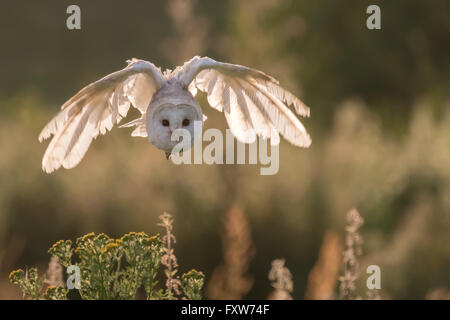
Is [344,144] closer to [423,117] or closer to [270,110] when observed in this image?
[423,117]

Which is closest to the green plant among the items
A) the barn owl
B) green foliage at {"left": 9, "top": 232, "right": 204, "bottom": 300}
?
green foliage at {"left": 9, "top": 232, "right": 204, "bottom": 300}

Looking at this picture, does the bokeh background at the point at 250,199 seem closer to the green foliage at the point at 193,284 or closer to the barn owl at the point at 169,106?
the barn owl at the point at 169,106

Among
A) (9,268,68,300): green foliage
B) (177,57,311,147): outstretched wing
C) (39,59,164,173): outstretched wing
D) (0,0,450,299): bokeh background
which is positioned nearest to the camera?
(9,268,68,300): green foliage

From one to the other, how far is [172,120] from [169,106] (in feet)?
0.24

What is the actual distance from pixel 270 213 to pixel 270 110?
2337 mm

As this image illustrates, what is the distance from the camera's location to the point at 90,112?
2.73 metres

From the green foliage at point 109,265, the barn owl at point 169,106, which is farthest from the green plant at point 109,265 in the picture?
the barn owl at point 169,106

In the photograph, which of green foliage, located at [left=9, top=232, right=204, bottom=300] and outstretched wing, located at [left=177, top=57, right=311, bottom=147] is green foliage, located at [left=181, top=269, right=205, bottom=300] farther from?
outstretched wing, located at [left=177, top=57, right=311, bottom=147]

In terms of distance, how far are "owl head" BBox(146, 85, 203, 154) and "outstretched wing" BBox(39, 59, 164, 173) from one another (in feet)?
0.49

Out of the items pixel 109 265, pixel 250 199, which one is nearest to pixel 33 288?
pixel 109 265

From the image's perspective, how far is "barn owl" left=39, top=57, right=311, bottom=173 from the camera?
263 centimetres

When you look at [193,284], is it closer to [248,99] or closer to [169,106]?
[169,106]

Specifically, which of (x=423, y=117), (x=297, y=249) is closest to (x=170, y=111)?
(x=297, y=249)

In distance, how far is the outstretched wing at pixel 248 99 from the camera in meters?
2.77
